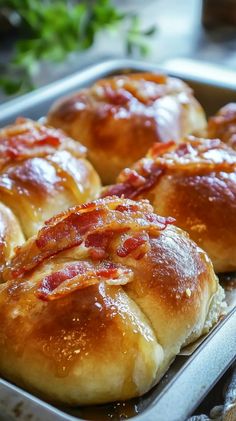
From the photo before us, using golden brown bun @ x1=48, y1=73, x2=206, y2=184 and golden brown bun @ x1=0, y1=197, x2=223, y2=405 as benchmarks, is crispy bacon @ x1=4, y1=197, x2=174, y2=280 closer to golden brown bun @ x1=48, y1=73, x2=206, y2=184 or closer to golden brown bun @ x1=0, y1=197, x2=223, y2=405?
golden brown bun @ x1=0, y1=197, x2=223, y2=405

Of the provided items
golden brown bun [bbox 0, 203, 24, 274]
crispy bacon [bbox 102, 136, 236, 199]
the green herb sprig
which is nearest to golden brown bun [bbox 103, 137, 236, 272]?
crispy bacon [bbox 102, 136, 236, 199]

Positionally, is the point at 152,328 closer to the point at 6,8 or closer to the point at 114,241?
the point at 114,241

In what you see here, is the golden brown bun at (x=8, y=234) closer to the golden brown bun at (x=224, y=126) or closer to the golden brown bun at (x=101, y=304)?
the golden brown bun at (x=101, y=304)

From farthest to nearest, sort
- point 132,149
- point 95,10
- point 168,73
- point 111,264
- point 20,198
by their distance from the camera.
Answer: point 95,10 < point 168,73 < point 132,149 < point 20,198 < point 111,264

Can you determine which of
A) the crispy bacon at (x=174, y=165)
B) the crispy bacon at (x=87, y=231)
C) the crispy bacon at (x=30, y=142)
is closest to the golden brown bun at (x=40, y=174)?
the crispy bacon at (x=30, y=142)

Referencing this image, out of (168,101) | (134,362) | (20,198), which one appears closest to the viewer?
(134,362)

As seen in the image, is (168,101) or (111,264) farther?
(168,101)

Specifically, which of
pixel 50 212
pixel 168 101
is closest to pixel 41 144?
pixel 50 212
